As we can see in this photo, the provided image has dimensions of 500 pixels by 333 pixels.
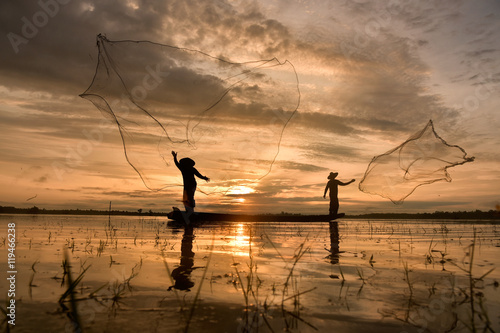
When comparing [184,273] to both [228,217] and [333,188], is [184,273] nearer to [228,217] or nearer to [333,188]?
[228,217]

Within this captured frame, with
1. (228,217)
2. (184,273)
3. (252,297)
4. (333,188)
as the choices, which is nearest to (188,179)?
(228,217)

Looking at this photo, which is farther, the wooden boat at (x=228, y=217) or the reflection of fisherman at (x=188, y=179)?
the wooden boat at (x=228, y=217)

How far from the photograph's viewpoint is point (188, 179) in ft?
60.0

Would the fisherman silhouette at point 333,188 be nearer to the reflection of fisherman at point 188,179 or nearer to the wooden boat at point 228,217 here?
the wooden boat at point 228,217

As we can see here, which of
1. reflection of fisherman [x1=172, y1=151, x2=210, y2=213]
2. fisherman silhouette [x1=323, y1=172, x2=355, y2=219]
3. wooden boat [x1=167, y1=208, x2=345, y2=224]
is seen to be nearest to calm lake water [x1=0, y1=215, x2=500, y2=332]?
reflection of fisherman [x1=172, y1=151, x2=210, y2=213]

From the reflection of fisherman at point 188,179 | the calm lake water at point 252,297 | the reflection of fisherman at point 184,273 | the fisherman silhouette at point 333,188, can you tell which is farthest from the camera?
the fisherman silhouette at point 333,188

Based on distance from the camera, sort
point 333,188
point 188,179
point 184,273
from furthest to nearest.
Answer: point 333,188 < point 188,179 < point 184,273

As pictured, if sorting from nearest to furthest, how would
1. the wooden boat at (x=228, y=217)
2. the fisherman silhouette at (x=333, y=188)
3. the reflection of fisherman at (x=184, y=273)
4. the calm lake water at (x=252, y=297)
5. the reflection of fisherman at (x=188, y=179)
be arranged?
the calm lake water at (x=252, y=297), the reflection of fisherman at (x=184, y=273), the reflection of fisherman at (x=188, y=179), the wooden boat at (x=228, y=217), the fisherman silhouette at (x=333, y=188)

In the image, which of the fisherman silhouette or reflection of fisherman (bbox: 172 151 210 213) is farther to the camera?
the fisherman silhouette

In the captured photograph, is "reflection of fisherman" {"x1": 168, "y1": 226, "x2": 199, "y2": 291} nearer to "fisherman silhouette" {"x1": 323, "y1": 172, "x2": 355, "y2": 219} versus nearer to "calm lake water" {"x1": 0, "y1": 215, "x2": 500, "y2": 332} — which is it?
"calm lake water" {"x1": 0, "y1": 215, "x2": 500, "y2": 332}

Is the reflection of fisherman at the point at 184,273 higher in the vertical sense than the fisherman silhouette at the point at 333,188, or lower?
lower

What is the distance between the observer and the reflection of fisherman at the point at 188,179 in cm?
1709

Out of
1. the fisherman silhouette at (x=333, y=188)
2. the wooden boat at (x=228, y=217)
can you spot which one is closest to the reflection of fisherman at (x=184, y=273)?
the wooden boat at (x=228, y=217)

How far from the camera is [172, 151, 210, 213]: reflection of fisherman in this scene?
56.1 ft
